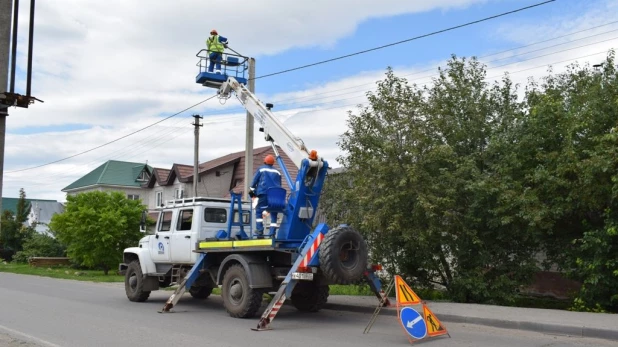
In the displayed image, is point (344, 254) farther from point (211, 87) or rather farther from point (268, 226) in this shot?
point (211, 87)

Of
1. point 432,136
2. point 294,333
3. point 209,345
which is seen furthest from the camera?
point 432,136

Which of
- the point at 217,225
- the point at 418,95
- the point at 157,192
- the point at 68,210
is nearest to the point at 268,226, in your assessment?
the point at 217,225

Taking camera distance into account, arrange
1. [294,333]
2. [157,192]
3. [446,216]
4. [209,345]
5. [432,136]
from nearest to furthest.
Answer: [209,345]
[294,333]
[446,216]
[432,136]
[157,192]

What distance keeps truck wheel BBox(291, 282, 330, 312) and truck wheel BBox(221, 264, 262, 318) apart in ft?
5.16

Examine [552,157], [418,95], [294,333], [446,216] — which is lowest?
[294,333]

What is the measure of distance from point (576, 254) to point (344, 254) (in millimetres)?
5924

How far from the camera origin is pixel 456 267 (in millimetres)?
15641

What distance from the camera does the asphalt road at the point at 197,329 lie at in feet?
31.8

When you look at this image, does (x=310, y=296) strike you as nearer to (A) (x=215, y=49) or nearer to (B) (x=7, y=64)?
(A) (x=215, y=49)

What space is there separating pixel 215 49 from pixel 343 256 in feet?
25.9

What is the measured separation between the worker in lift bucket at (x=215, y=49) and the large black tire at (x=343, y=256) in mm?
7327

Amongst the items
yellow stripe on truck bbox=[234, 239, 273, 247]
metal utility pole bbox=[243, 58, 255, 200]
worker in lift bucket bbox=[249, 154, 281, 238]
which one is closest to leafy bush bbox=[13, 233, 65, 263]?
metal utility pole bbox=[243, 58, 255, 200]

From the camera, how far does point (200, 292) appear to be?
1723 centimetres

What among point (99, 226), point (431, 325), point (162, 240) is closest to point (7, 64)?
point (431, 325)
